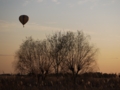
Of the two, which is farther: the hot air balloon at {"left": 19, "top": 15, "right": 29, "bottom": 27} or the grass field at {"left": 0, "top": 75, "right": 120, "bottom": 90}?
the hot air balloon at {"left": 19, "top": 15, "right": 29, "bottom": 27}

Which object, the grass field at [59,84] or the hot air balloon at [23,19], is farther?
the hot air balloon at [23,19]

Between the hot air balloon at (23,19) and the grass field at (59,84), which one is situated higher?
the hot air balloon at (23,19)

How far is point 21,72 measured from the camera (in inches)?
2510

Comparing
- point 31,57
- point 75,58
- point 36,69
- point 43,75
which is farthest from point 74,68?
point 31,57

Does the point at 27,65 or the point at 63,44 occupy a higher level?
the point at 63,44

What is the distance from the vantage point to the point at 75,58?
50750 millimetres

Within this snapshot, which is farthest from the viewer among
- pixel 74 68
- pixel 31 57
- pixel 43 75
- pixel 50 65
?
pixel 31 57

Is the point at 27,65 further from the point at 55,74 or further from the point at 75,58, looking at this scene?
the point at 75,58

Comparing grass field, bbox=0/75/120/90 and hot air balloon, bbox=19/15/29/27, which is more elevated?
hot air balloon, bbox=19/15/29/27

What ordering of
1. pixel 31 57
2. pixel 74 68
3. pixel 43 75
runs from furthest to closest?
pixel 31 57 < pixel 43 75 < pixel 74 68

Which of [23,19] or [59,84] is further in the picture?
[23,19]

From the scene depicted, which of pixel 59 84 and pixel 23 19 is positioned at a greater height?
pixel 23 19

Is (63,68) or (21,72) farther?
(21,72)

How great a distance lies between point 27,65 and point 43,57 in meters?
6.25
